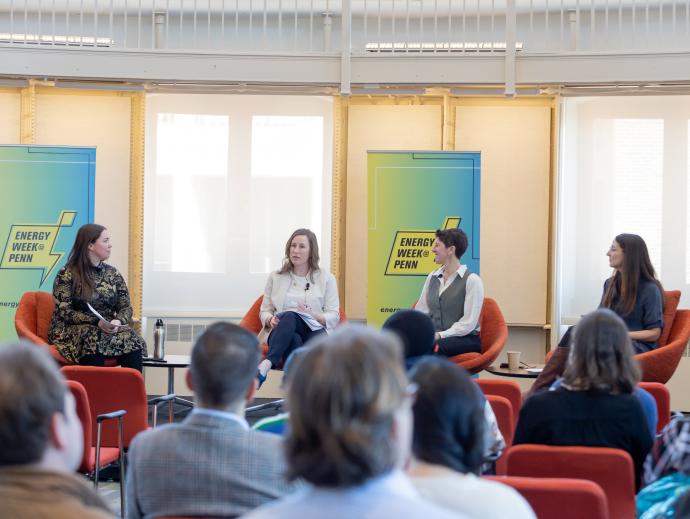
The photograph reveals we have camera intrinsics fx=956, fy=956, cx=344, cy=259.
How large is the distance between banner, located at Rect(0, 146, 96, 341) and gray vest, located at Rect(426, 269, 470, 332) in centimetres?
318

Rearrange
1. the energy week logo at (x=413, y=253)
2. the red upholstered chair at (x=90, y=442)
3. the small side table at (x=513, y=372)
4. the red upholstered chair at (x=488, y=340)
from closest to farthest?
1. the red upholstered chair at (x=90, y=442)
2. the red upholstered chair at (x=488, y=340)
3. the small side table at (x=513, y=372)
4. the energy week logo at (x=413, y=253)

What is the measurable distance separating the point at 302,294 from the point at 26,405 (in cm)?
576

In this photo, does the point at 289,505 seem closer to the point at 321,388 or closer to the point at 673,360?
the point at 321,388

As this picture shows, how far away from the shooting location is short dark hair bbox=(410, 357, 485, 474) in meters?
2.06

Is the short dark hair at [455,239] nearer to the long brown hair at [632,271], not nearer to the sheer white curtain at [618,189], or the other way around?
the long brown hair at [632,271]

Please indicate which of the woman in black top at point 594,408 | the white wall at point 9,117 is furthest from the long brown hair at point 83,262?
the woman in black top at point 594,408

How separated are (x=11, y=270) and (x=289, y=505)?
7507mm

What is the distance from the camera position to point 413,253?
8.58m

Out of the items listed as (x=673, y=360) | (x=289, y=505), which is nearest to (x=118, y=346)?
(x=673, y=360)

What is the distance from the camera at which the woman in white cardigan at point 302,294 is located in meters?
7.25

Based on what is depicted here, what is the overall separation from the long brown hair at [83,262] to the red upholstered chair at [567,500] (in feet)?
16.6

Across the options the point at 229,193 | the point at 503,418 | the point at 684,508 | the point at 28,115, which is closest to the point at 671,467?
the point at 684,508

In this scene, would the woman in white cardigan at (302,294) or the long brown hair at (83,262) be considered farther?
the woman in white cardigan at (302,294)

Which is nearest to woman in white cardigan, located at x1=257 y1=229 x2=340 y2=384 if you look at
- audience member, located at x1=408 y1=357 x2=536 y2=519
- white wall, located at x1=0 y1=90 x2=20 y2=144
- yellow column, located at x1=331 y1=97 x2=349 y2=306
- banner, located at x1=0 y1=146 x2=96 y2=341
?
yellow column, located at x1=331 y1=97 x2=349 y2=306
